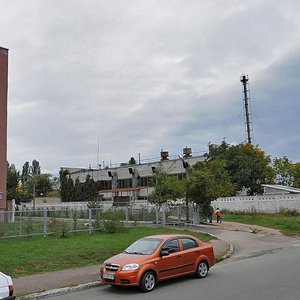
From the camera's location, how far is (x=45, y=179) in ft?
363

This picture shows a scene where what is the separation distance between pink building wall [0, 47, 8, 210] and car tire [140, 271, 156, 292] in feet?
92.6

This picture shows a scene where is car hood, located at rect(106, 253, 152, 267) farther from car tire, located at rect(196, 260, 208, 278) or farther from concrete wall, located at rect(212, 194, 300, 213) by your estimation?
concrete wall, located at rect(212, 194, 300, 213)

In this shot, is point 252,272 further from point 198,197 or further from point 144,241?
point 198,197

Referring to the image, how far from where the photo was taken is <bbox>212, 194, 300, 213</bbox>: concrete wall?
43.1 m

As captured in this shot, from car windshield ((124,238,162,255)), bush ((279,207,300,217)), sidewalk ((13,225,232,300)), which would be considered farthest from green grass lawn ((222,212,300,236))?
car windshield ((124,238,162,255))

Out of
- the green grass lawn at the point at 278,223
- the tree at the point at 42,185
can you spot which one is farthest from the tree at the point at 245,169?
the tree at the point at 42,185

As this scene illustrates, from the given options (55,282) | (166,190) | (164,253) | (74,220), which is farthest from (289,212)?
(55,282)

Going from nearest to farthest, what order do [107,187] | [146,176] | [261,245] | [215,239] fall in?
1. [261,245]
2. [215,239]
3. [146,176]
4. [107,187]

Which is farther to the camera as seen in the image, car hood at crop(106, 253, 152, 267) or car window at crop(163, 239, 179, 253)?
car window at crop(163, 239, 179, 253)

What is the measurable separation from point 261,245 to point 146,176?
5491 centimetres

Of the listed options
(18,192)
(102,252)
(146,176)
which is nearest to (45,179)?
(18,192)

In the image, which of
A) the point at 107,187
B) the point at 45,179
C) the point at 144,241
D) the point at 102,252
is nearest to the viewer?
the point at 144,241

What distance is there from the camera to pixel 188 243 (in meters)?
13.3

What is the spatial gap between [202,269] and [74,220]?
46.6ft
